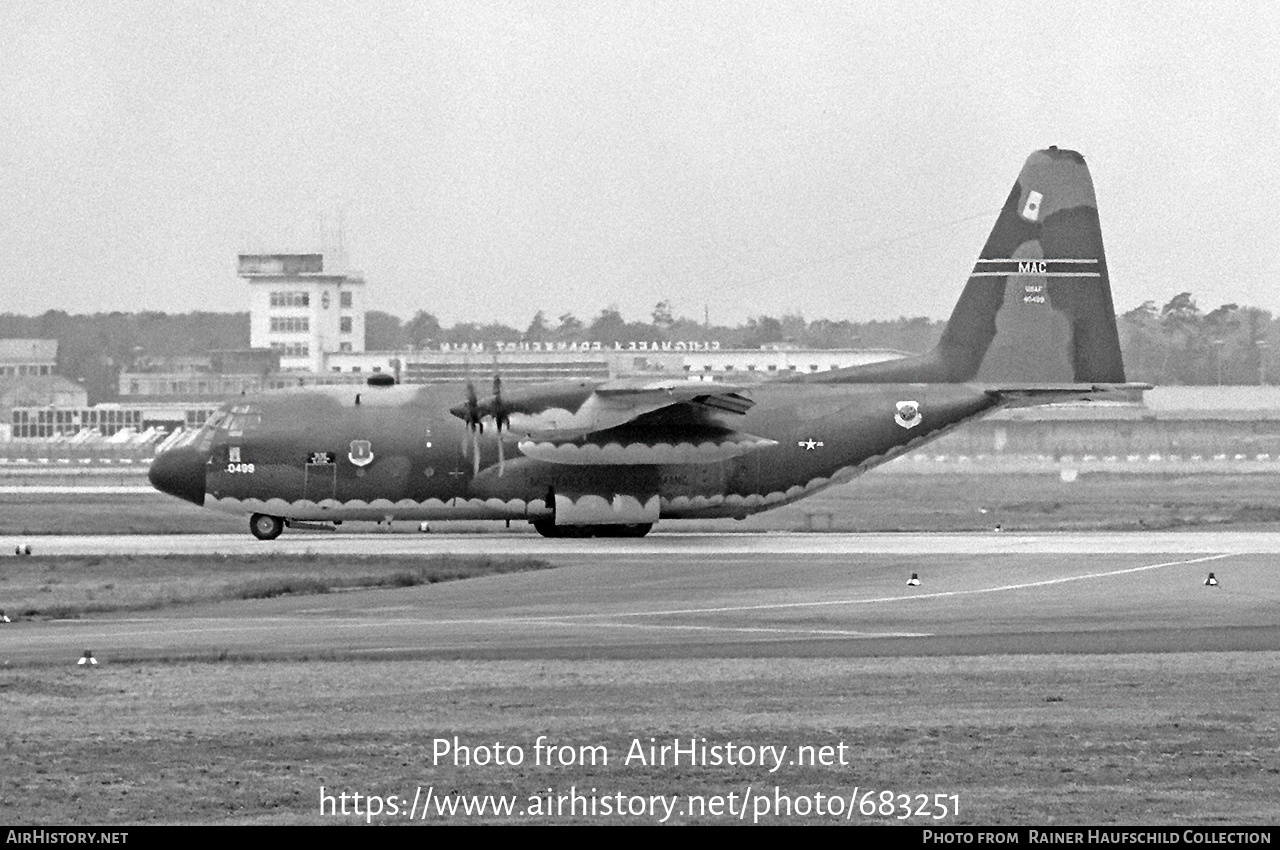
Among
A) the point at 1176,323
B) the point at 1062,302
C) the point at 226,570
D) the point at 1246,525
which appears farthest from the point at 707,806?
the point at 1176,323

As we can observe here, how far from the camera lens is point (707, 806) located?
12.6 metres

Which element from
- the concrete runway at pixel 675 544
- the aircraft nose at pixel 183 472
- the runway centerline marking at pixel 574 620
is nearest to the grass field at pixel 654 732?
the runway centerline marking at pixel 574 620

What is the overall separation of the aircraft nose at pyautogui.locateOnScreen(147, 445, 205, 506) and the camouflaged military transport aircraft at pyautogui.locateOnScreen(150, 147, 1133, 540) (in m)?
0.04

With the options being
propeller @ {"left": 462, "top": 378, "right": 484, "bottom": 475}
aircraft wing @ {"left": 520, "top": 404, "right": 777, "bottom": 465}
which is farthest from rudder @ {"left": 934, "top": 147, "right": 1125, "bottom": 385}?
propeller @ {"left": 462, "top": 378, "right": 484, "bottom": 475}

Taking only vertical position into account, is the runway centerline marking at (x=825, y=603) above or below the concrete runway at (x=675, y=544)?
above

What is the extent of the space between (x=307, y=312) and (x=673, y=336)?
29.3m

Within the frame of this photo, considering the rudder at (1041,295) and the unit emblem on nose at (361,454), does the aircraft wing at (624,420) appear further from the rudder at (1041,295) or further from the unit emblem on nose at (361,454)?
the rudder at (1041,295)

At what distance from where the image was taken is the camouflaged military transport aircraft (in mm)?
38812

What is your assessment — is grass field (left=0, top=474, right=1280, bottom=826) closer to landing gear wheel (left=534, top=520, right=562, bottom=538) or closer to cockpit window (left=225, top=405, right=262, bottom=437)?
cockpit window (left=225, top=405, right=262, bottom=437)

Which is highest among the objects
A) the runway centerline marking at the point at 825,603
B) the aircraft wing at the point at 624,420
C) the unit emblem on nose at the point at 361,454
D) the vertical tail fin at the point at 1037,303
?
the vertical tail fin at the point at 1037,303

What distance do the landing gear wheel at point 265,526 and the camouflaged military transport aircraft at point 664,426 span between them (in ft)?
0.17

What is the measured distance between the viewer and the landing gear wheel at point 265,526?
40.5m

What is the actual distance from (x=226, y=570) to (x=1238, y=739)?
71.5 ft
